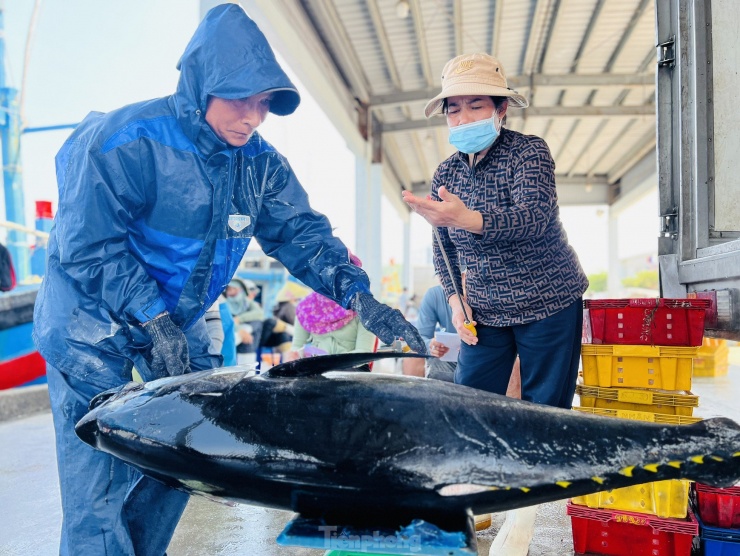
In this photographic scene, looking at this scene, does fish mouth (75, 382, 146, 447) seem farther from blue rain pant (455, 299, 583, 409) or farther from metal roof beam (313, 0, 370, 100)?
metal roof beam (313, 0, 370, 100)

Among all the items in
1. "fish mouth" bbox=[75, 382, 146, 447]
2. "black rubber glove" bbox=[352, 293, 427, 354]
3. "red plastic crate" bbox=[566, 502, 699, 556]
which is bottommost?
"red plastic crate" bbox=[566, 502, 699, 556]

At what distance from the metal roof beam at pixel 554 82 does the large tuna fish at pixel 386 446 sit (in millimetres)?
11673

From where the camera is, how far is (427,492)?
138 cm

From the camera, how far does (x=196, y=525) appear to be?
3363mm

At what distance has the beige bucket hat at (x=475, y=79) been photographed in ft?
8.41

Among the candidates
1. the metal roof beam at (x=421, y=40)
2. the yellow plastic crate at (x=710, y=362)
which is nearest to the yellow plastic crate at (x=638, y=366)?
the yellow plastic crate at (x=710, y=362)

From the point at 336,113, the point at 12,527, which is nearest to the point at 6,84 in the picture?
the point at 336,113

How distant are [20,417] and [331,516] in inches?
270

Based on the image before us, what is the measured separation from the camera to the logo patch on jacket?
2.26m

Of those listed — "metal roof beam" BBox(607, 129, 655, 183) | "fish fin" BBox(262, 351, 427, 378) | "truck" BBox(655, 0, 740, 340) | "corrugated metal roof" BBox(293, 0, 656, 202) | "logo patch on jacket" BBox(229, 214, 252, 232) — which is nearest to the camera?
"fish fin" BBox(262, 351, 427, 378)

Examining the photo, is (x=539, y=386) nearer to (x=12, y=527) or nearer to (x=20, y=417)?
(x=12, y=527)

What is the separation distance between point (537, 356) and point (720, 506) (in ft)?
3.32

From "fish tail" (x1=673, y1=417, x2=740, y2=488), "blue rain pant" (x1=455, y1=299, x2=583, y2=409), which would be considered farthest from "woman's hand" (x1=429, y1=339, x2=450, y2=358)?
"fish tail" (x1=673, y1=417, x2=740, y2=488)

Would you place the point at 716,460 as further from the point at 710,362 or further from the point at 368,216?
the point at 368,216
